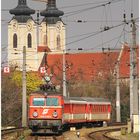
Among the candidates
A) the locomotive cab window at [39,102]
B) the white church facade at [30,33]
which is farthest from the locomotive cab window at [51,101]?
the white church facade at [30,33]

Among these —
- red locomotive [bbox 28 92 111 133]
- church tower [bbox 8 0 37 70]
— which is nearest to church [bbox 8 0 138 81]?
church tower [bbox 8 0 37 70]

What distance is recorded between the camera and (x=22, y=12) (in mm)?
153375

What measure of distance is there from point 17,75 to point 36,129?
46862mm

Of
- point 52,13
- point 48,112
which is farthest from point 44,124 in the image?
point 52,13

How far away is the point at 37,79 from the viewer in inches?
3888

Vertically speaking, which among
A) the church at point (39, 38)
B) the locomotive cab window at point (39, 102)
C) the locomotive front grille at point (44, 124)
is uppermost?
the church at point (39, 38)

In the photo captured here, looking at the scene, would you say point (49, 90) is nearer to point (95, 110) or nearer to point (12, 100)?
point (95, 110)

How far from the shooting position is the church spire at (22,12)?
14962 cm

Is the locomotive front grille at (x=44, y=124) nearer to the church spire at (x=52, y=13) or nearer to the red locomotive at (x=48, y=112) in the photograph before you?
the red locomotive at (x=48, y=112)

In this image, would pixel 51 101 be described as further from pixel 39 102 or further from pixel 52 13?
pixel 52 13

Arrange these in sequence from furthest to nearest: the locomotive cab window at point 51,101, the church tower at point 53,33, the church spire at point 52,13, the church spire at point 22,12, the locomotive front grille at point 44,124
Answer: the church tower at point 53,33, the church spire at point 22,12, the church spire at point 52,13, the locomotive cab window at point 51,101, the locomotive front grille at point 44,124

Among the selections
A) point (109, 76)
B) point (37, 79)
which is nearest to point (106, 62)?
point (37, 79)

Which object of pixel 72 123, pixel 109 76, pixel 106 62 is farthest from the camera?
pixel 106 62

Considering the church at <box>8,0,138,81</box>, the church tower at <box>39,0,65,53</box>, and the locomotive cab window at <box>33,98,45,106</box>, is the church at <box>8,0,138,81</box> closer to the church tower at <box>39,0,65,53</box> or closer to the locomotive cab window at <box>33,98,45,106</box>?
the church tower at <box>39,0,65,53</box>
